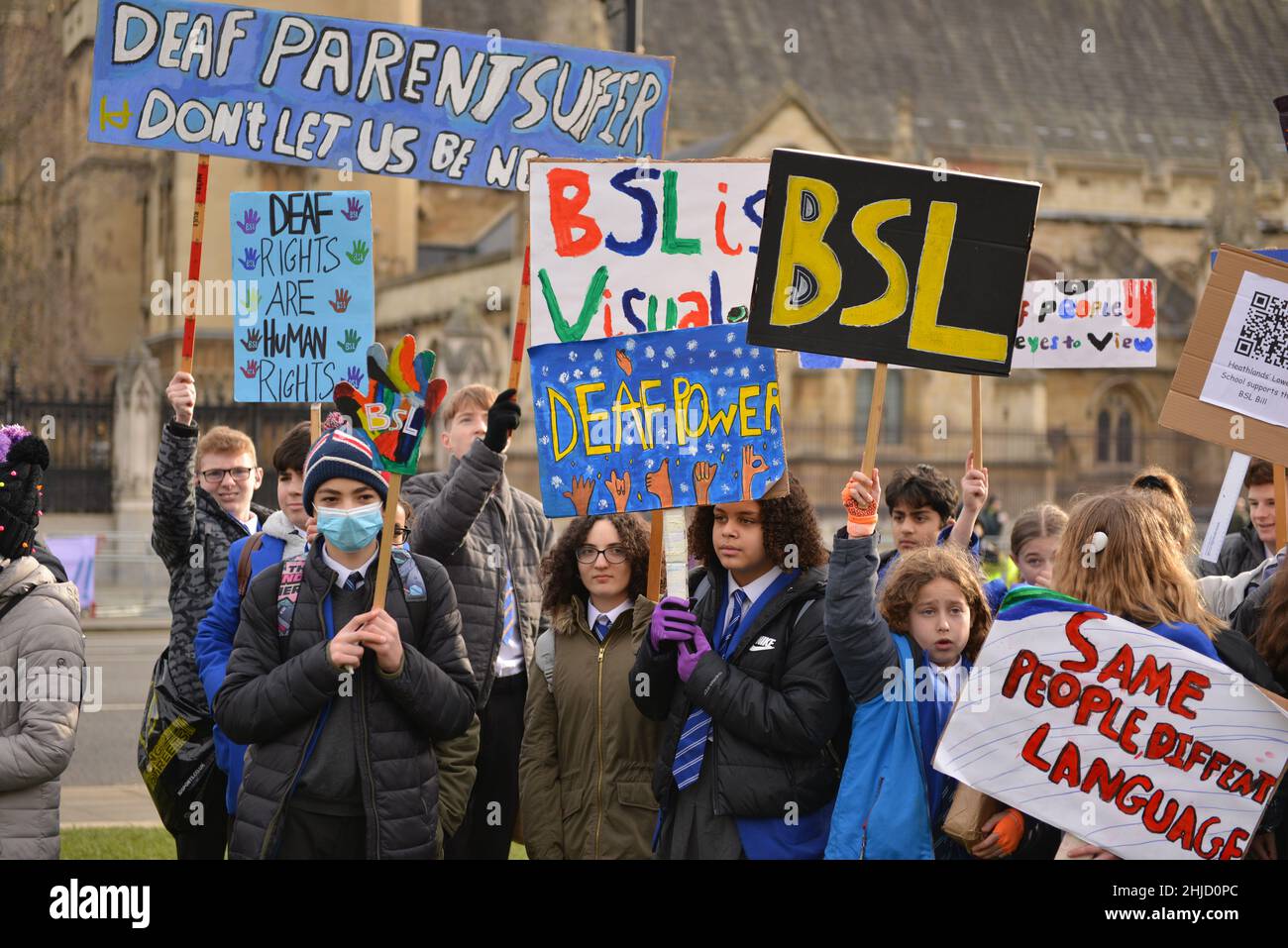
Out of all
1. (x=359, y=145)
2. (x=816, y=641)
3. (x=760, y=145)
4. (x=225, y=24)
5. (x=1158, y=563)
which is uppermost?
(x=760, y=145)

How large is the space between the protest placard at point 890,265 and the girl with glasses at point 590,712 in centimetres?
102

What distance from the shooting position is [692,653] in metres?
4.77

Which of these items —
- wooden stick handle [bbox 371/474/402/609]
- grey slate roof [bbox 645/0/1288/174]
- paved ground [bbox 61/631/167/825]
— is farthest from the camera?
grey slate roof [bbox 645/0/1288/174]

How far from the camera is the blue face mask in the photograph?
15.7 ft

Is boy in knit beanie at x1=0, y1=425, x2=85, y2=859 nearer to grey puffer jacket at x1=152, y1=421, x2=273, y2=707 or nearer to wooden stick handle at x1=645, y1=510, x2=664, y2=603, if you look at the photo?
grey puffer jacket at x1=152, y1=421, x2=273, y2=707

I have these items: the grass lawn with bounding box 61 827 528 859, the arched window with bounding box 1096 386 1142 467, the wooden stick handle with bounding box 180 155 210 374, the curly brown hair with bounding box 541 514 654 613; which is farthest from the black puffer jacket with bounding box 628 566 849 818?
the arched window with bounding box 1096 386 1142 467

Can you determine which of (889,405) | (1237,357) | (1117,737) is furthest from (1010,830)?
(889,405)

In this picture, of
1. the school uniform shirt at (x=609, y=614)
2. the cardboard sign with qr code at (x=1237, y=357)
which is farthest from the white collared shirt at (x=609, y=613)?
the cardboard sign with qr code at (x=1237, y=357)

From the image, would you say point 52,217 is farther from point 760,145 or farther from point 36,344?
point 760,145

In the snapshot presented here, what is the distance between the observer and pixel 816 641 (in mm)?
4750

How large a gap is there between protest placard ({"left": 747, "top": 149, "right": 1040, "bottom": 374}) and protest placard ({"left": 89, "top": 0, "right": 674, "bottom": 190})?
4.92 feet

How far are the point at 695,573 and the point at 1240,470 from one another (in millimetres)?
3013

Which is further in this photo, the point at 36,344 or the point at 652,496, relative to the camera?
the point at 36,344

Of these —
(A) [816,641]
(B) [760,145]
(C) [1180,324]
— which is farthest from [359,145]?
(C) [1180,324]
